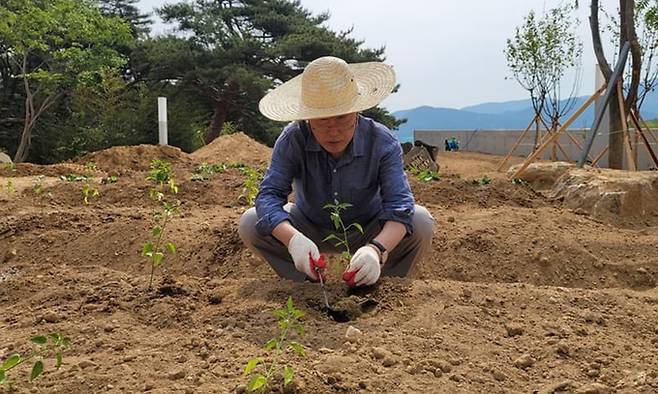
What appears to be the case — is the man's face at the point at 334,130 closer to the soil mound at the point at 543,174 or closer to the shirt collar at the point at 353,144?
the shirt collar at the point at 353,144

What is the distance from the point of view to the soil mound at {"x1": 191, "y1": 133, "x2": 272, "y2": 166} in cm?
1108

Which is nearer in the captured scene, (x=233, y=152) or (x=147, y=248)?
(x=147, y=248)

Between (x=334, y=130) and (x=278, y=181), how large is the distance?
33 cm

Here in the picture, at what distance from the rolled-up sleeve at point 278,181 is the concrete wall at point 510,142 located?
31.5 feet

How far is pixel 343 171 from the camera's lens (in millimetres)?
2574

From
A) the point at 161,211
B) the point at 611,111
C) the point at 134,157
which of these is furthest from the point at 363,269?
the point at 134,157

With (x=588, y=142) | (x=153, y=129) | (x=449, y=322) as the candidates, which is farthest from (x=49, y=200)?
(x=153, y=129)

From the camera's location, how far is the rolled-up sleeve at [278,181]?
8.06ft

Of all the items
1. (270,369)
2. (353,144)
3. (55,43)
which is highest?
(55,43)

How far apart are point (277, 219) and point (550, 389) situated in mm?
1220

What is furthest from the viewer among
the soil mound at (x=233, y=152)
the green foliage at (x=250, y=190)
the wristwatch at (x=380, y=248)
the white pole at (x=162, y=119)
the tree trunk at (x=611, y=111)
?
the white pole at (x=162, y=119)

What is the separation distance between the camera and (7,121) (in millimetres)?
17500

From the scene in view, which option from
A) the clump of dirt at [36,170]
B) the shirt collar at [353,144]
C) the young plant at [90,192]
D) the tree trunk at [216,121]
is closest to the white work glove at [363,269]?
the shirt collar at [353,144]

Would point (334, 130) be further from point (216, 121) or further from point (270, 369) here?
point (216, 121)
